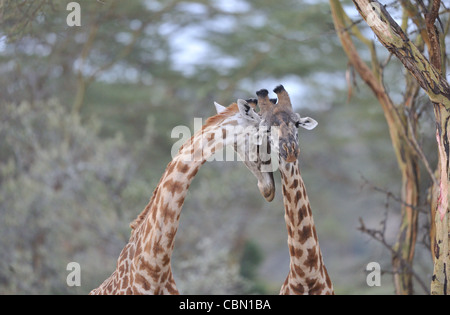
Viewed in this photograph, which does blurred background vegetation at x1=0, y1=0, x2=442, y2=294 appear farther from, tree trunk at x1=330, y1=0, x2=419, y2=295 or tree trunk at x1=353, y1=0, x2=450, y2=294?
tree trunk at x1=353, y1=0, x2=450, y2=294

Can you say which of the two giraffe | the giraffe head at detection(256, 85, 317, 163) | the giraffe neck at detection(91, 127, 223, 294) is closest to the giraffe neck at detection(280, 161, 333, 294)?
the two giraffe

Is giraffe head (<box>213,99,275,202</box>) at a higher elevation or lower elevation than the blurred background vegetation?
lower

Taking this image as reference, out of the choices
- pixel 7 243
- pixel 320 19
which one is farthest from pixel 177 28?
pixel 7 243

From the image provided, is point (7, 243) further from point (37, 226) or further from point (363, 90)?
point (363, 90)

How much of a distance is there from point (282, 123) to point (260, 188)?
39 centimetres

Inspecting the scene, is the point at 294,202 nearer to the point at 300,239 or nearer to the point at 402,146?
the point at 300,239

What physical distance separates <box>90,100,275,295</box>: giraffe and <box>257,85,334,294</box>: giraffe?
0.28ft

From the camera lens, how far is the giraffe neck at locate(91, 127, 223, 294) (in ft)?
8.86

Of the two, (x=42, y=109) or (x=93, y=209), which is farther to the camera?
(x=42, y=109)

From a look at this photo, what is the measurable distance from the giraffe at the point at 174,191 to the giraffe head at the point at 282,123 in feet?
0.24

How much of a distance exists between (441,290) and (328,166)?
11.7 m

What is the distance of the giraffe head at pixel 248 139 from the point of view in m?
2.74

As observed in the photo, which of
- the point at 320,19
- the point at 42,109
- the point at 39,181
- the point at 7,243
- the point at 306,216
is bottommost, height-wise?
the point at 306,216

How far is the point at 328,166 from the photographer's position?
14.5 metres
